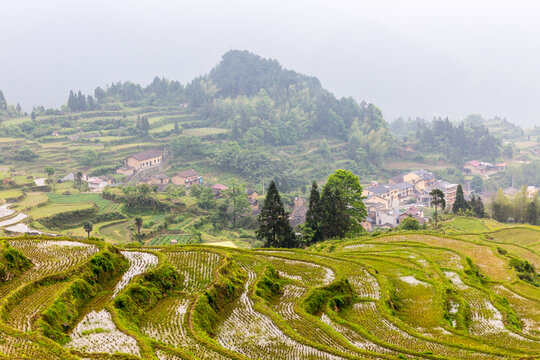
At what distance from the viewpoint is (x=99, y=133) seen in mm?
75375

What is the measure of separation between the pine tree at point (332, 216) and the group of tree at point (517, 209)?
61.2 ft

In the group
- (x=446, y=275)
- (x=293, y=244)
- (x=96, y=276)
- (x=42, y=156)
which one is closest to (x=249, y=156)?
(x=42, y=156)

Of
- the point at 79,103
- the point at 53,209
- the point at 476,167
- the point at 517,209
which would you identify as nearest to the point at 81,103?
the point at 79,103

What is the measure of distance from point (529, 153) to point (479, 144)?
12.9 m

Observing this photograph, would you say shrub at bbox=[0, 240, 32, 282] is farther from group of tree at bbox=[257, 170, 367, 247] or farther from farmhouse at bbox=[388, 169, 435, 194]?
farmhouse at bbox=[388, 169, 435, 194]

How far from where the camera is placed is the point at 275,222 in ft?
91.9

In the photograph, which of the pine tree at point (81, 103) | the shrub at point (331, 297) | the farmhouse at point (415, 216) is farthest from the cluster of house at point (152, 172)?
the shrub at point (331, 297)

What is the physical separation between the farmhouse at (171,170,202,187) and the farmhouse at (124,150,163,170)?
442 cm

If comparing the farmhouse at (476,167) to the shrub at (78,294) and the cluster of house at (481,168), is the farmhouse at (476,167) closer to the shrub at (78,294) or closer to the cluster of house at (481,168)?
the cluster of house at (481,168)

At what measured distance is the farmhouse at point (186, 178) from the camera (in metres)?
63.2

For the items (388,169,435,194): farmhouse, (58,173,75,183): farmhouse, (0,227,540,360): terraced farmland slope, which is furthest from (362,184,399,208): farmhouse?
(0,227,540,360): terraced farmland slope

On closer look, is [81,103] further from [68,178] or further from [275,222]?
[275,222]

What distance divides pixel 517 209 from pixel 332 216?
20.2 metres

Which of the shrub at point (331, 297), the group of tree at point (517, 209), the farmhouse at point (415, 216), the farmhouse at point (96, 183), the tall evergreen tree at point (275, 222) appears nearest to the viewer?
the shrub at point (331, 297)
